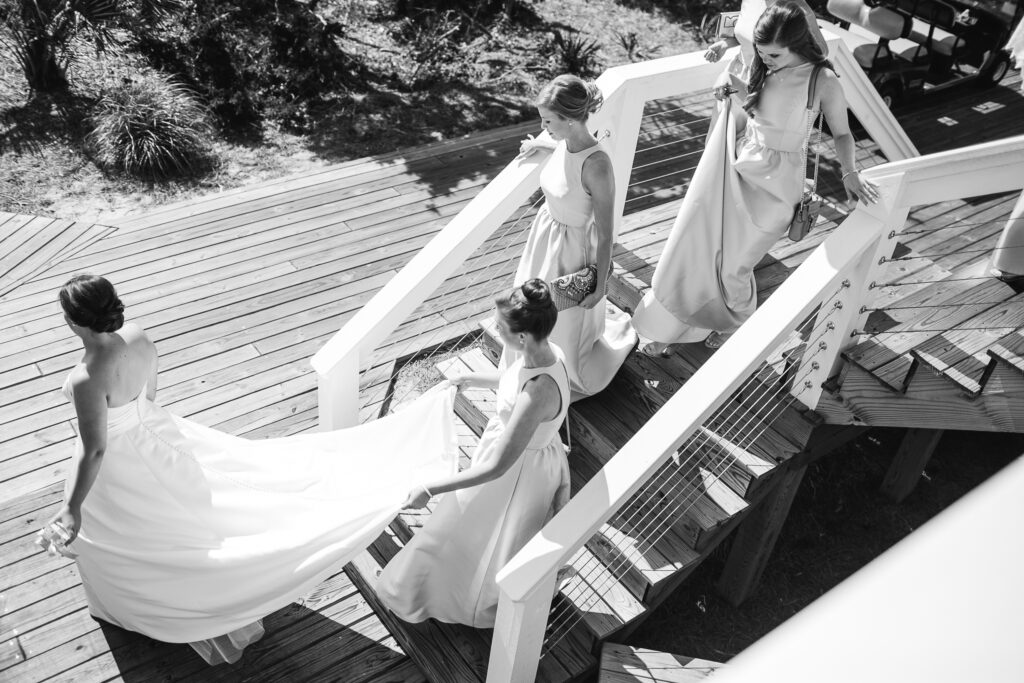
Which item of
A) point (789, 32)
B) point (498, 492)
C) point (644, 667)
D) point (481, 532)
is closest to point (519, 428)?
point (498, 492)

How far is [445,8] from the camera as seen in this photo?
10.1m

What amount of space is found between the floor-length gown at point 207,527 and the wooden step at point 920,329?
2125 millimetres

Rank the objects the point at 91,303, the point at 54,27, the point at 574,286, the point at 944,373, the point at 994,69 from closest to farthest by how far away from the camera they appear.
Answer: the point at 91,303 < the point at 574,286 < the point at 944,373 < the point at 54,27 < the point at 994,69

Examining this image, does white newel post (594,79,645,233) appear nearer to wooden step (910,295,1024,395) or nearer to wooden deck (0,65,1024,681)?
wooden deck (0,65,1024,681)

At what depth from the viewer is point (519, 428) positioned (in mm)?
3307

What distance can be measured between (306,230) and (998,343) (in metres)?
4.52

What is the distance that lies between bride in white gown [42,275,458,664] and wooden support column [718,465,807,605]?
6.43ft

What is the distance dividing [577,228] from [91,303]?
2033 millimetres

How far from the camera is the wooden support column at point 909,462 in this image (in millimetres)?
5578

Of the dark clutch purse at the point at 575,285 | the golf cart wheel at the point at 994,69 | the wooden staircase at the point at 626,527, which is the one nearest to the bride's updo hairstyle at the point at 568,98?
the dark clutch purse at the point at 575,285

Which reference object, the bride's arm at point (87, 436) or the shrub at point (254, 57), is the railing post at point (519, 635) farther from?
the shrub at point (254, 57)

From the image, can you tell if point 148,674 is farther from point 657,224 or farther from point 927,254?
point 927,254

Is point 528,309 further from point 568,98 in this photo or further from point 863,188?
point 863,188

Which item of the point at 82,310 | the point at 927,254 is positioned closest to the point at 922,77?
the point at 927,254
